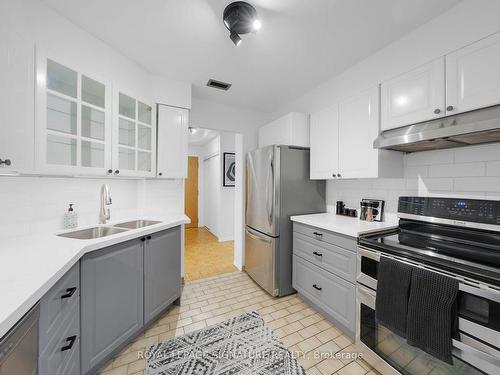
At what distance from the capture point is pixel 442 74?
141 centimetres

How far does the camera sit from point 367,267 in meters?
1.53

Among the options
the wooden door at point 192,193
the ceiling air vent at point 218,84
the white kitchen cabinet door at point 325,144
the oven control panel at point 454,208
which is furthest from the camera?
the wooden door at point 192,193

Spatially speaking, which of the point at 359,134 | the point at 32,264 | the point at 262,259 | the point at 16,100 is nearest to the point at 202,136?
the point at 262,259

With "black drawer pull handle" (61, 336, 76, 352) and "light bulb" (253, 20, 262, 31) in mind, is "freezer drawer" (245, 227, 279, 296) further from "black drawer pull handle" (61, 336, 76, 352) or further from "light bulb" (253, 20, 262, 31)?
"light bulb" (253, 20, 262, 31)

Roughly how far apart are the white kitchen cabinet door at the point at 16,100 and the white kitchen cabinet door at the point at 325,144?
2331mm

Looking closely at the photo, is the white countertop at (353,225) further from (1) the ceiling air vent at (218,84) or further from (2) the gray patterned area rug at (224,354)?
(1) the ceiling air vent at (218,84)

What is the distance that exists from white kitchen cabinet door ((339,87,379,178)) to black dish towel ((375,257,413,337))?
2.59 feet

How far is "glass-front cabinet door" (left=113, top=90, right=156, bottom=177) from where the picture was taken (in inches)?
75.2

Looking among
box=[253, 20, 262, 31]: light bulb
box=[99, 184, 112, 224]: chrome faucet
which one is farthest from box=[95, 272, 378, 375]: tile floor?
box=[253, 20, 262, 31]: light bulb

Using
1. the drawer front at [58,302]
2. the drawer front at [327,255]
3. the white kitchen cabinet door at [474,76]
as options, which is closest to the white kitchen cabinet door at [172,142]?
the drawer front at [58,302]

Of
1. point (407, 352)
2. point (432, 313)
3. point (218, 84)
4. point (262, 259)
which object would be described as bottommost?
point (407, 352)

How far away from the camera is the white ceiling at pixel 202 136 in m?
4.62

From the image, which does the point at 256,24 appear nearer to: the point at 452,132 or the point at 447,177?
the point at 452,132

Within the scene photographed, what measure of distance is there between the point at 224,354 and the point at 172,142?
2048 millimetres
